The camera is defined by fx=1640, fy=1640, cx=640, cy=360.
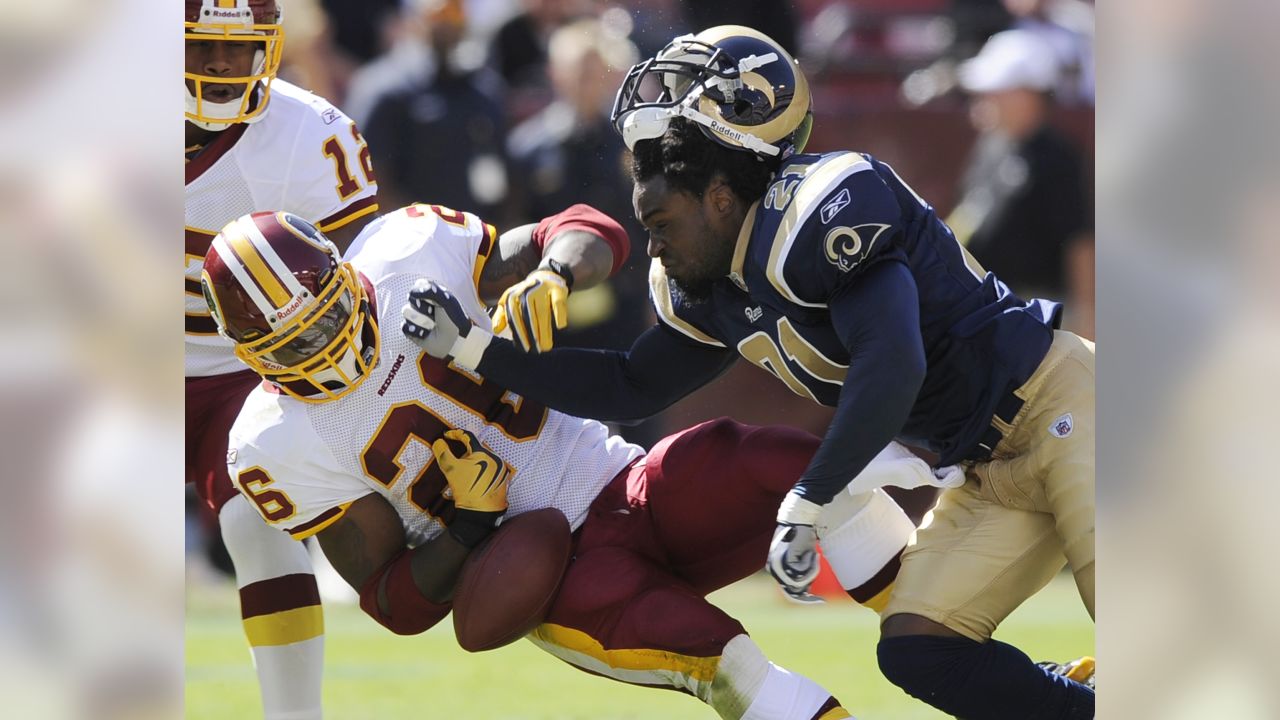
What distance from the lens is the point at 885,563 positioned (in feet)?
9.72

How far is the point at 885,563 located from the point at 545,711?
1.61m

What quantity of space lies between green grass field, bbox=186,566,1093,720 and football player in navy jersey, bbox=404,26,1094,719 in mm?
1408

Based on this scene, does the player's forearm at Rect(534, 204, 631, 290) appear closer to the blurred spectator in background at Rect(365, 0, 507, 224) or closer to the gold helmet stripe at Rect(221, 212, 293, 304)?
the gold helmet stripe at Rect(221, 212, 293, 304)

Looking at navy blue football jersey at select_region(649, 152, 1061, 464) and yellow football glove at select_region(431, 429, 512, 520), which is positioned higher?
navy blue football jersey at select_region(649, 152, 1061, 464)

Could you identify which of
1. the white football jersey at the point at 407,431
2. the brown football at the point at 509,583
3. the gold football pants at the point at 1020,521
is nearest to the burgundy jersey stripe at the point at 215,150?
the white football jersey at the point at 407,431

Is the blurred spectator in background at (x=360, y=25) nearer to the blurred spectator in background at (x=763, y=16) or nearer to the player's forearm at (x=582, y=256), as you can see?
the blurred spectator in background at (x=763, y=16)

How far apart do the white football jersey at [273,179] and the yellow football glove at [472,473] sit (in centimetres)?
73

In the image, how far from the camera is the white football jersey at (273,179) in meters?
3.33

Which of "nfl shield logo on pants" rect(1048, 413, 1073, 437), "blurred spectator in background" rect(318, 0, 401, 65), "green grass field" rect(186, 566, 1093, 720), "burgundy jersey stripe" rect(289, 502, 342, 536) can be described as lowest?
"green grass field" rect(186, 566, 1093, 720)

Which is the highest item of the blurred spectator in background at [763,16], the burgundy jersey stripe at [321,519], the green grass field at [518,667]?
the blurred spectator in background at [763,16]

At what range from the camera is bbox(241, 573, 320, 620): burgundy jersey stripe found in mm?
3236

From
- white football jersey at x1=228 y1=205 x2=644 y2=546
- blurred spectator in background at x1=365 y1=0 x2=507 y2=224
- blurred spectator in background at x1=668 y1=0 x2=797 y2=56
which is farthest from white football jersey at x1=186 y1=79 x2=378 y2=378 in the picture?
blurred spectator in background at x1=668 y1=0 x2=797 y2=56
